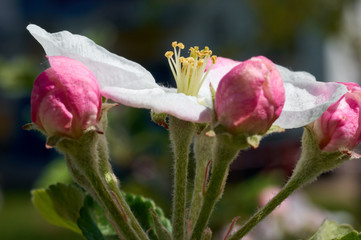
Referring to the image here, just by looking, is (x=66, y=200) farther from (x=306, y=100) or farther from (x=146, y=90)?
(x=306, y=100)

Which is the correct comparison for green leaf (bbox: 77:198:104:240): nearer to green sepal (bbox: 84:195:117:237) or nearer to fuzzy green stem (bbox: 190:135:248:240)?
green sepal (bbox: 84:195:117:237)

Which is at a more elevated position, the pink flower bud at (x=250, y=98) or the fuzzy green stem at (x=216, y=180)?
the pink flower bud at (x=250, y=98)

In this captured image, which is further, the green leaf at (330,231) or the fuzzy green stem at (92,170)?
the green leaf at (330,231)

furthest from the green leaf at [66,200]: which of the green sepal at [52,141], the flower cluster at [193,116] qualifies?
the green sepal at [52,141]

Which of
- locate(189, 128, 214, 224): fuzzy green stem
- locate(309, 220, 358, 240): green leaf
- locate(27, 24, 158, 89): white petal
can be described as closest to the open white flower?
locate(27, 24, 158, 89): white petal

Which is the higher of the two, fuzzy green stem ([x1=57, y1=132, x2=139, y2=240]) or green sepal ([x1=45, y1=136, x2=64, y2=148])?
green sepal ([x1=45, y1=136, x2=64, y2=148])

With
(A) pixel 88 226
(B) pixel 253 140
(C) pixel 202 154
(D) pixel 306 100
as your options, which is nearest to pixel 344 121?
(D) pixel 306 100

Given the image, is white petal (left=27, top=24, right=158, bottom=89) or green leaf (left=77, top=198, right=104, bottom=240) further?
green leaf (left=77, top=198, right=104, bottom=240)

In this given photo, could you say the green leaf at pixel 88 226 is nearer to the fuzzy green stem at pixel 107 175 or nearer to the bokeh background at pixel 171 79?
the fuzzy green stem at pixel 107 175

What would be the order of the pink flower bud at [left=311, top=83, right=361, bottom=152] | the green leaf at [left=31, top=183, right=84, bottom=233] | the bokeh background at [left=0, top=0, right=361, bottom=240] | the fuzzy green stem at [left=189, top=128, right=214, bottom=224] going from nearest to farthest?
the pink flower bud at [left=311, top=83, right=361, bottom=152] < the fuzzy green stem at [left=189, top=128, right=214, bottom=224] < the green leaf at [left=31, top=183, right=84, bottom=233] < the bokeh background at [left=0, top=0, right=361, bottom=240]
